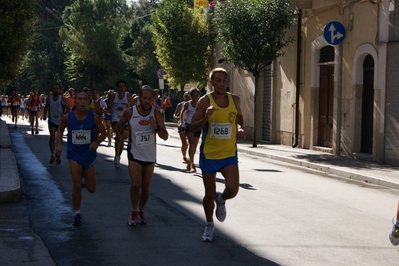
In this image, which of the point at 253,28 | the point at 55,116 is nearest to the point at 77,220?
the point at 55,116

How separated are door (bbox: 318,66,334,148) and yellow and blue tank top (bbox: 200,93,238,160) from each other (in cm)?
1424

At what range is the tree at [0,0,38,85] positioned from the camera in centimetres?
1531

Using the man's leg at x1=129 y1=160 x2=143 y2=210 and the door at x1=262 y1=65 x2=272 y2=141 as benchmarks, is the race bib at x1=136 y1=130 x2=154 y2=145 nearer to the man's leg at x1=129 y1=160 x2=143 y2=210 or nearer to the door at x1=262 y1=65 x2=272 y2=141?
the man's leg at x1=129 y1=160 x2=143 y2=210

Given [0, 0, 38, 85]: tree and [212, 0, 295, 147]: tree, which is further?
[212, 0, 295, 147]: tree

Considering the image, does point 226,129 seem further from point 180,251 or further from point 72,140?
point 72,140

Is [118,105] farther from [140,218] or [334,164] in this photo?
[140,218]

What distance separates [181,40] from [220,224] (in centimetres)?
2453

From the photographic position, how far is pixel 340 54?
67.9 ft

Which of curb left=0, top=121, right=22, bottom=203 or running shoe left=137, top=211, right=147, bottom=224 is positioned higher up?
curb left=0, top=121, right=22, bottom=203

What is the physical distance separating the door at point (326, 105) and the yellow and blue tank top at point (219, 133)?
1424 centimetres

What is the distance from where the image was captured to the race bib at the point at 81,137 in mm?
9039

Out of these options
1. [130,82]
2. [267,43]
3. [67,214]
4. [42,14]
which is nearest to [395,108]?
[267,43]

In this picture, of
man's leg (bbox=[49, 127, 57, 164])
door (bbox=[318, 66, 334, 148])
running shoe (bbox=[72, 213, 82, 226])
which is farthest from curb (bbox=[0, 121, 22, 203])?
door (bbox=[318, 66, 334, 148])

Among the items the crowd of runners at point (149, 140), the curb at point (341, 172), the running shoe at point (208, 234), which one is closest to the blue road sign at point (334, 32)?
the curb at point (341, 172)
